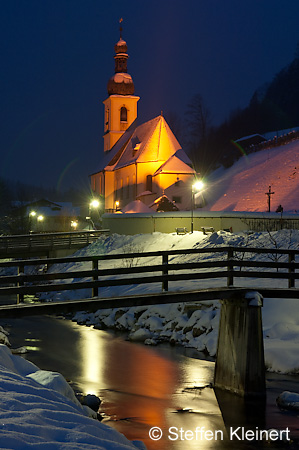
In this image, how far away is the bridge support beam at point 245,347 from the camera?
13414 millimetres

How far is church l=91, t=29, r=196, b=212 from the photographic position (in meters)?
67.2

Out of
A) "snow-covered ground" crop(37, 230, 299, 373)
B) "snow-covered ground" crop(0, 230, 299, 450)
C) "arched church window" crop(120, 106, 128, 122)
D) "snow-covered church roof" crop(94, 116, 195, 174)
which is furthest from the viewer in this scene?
"arched church window" crop(120, 106, 128, 122)

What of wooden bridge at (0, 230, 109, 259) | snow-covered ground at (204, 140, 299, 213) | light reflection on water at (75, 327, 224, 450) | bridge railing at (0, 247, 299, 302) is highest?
snow-covered ground at (204, 140, 299, 213)

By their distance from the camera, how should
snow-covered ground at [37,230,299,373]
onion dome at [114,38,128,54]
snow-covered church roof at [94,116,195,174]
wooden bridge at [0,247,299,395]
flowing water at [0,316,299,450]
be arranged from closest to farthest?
flowing water at [0,316,299,450] → wooden bridge at [0,247,299,395] → snow-covered ground at [37,230,299,373] → snow-covered church roof at [94,116,195,174] → onion dome at [114,38,128,54]

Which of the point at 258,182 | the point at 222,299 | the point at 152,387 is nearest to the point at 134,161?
the point at 258,182

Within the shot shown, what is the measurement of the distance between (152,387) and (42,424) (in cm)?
900

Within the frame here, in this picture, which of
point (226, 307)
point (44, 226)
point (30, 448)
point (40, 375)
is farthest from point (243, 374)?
point (44, 226)

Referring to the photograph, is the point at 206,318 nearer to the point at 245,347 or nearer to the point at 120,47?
the point at 245,347

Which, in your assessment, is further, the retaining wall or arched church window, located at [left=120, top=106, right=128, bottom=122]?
arched church window, located at [left=120, top=106, right=128, bottom=122]

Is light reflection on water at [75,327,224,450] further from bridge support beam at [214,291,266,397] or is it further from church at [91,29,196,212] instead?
church at [91,29,196,212]

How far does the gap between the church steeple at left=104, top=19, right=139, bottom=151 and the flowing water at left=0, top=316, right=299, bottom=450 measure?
6819 centimetres

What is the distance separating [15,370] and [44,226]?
261 feet

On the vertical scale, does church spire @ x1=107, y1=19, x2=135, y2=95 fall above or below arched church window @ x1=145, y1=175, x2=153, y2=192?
above

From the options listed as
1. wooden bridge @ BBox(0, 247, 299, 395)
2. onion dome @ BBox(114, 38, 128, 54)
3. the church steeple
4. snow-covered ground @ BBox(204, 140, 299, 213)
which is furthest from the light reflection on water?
onion dome @ BBox(114, 38, 128, 54)
